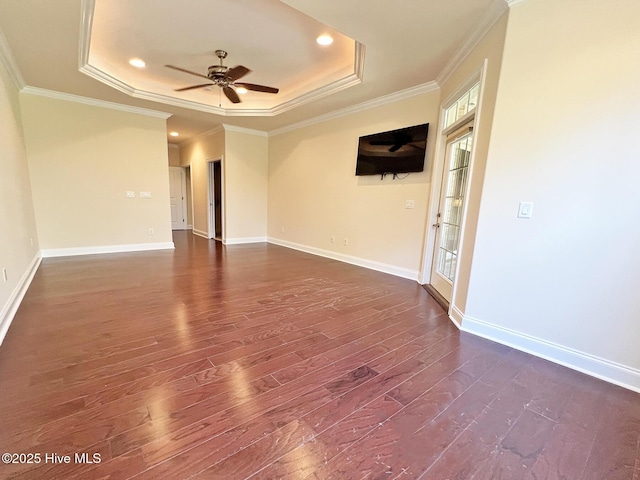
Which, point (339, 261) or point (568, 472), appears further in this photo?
point (339, 261)

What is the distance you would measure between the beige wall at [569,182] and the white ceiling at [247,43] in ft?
1.95

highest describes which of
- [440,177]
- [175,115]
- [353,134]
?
[175,115]

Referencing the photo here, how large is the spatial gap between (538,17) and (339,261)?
13.0ft

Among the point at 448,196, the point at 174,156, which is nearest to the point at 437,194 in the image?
the point at 448,196

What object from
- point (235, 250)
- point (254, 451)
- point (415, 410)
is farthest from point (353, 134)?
point (254, 451)

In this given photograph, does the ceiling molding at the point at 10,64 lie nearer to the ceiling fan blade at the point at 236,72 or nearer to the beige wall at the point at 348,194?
the ceiling fan blade at the point at 236,72

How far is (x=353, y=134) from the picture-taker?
4.82m

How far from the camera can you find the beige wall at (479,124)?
230 cm

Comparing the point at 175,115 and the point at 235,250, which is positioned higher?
the point at 175,115

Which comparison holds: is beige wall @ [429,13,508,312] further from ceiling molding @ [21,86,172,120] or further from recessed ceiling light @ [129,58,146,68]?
ceiling molding @ [21,86,172,120]

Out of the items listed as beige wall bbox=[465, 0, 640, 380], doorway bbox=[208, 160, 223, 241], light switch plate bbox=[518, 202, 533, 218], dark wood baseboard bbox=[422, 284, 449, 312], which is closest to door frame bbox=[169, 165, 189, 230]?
doorway bbox=[208, 160, 223, 241]

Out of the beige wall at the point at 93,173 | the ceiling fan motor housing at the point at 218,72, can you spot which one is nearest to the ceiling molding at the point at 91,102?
the beige wall at the point at 93,173

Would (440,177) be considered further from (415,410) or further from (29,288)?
(29,288)

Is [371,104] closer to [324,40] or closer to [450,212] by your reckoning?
[324,40]
